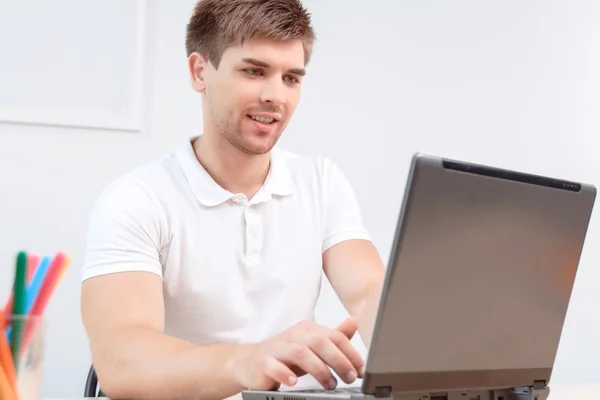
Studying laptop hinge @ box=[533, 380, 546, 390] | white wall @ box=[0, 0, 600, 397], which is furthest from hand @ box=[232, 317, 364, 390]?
white wall @ box=[0, 0, 600, 397]

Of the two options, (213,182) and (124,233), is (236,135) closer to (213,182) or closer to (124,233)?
(213,182)

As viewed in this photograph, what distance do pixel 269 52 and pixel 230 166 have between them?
0.24 m

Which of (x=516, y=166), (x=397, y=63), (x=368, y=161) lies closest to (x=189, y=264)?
(x=368, y=161)

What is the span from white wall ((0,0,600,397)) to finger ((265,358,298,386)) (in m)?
1.50

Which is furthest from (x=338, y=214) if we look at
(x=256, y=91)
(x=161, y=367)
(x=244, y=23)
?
(x=161, y=367)

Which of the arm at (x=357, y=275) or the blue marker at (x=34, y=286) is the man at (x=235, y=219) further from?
the blue marker at (x=34, y=286)

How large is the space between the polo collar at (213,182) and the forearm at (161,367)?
1.28ft

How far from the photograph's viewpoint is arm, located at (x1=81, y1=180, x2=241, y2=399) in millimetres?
1017

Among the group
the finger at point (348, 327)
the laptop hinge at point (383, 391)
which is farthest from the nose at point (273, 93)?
the laptop hinge at point (383, 391)

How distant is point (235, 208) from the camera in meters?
1.51

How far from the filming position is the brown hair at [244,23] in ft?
4.89

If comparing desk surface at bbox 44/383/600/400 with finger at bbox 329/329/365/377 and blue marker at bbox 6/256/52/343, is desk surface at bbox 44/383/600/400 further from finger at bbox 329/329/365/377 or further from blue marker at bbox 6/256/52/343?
blue marker at bbox 6/256/52/343

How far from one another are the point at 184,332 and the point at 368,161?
49.3 inches

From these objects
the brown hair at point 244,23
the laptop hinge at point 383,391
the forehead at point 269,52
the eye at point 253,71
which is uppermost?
the brown hair at point 244,23
